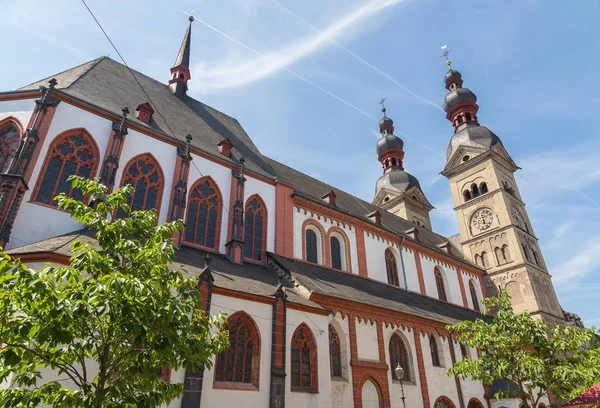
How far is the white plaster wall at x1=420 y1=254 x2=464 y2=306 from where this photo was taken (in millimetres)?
25703

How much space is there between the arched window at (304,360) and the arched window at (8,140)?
1076 centimetres

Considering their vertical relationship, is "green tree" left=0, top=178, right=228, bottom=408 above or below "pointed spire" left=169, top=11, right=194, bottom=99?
below

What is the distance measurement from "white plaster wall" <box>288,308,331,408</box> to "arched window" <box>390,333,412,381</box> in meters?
4.25

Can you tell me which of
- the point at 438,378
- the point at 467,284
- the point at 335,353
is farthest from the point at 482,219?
the point at 335,353

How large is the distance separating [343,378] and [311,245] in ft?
23.8

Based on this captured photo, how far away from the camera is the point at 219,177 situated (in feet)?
57.8

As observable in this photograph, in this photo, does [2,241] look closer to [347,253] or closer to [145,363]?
[145,363]

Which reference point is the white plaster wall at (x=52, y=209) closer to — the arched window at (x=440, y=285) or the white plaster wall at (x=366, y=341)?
the white plaster wall at (x=366, y=341)

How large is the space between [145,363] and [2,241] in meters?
7.99

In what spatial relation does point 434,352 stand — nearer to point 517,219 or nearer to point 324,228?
point 324,228

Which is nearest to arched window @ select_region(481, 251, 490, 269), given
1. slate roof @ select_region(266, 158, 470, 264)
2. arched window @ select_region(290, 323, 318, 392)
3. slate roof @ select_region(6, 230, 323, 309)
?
slate roof @ select_region(266, 158, 470, 264)

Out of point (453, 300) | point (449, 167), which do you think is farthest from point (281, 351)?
point (449, 167)

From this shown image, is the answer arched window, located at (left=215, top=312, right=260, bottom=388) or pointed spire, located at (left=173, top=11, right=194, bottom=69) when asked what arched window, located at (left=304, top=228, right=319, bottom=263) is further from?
pointed spire, located at (left=173, top=11, right=194, bottom=69)

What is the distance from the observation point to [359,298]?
16.4 m
